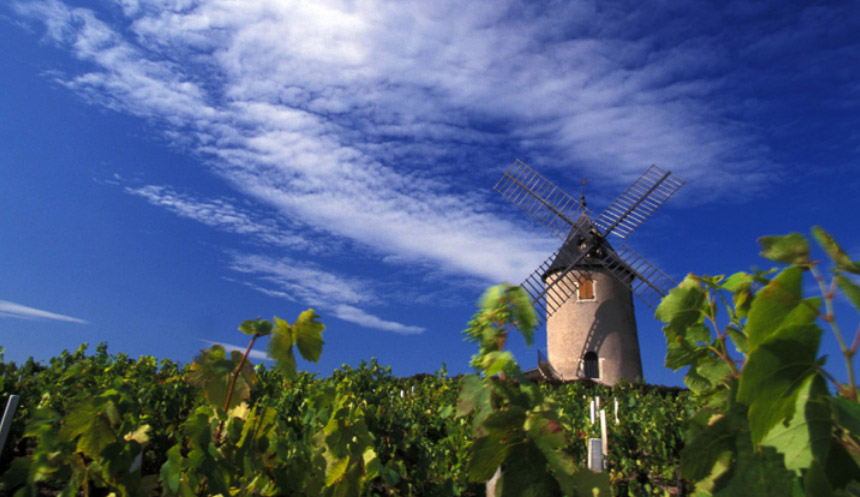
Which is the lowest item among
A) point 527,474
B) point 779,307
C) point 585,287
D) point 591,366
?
point 527,474

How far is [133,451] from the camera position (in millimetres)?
1752

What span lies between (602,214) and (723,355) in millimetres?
22859

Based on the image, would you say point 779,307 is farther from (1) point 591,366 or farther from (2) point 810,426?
(1) point 591,366

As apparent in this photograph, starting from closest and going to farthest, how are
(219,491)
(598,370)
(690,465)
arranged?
1. (690,465)
2. (219,491)
3. (598,370)

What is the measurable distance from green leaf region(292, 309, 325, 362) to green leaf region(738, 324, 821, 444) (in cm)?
120

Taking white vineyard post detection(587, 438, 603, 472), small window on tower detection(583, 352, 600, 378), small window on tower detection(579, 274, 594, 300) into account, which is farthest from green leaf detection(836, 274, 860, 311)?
small window on tower detection(579, 274, 594, 300)

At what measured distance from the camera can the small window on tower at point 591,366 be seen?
20.0 metres

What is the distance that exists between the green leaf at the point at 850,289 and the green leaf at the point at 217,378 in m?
1.45

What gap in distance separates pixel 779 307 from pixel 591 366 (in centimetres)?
2083

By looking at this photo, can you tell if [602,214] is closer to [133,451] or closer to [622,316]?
[622,316]

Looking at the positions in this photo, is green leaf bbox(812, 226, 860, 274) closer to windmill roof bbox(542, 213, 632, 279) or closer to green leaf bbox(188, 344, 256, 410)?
green leaf bbox(188, 344, 256, 410)

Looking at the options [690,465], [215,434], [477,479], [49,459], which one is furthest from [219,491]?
[690,465]

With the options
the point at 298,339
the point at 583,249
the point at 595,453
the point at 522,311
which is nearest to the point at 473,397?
the point at 522,311

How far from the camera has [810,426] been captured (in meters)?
0.67
